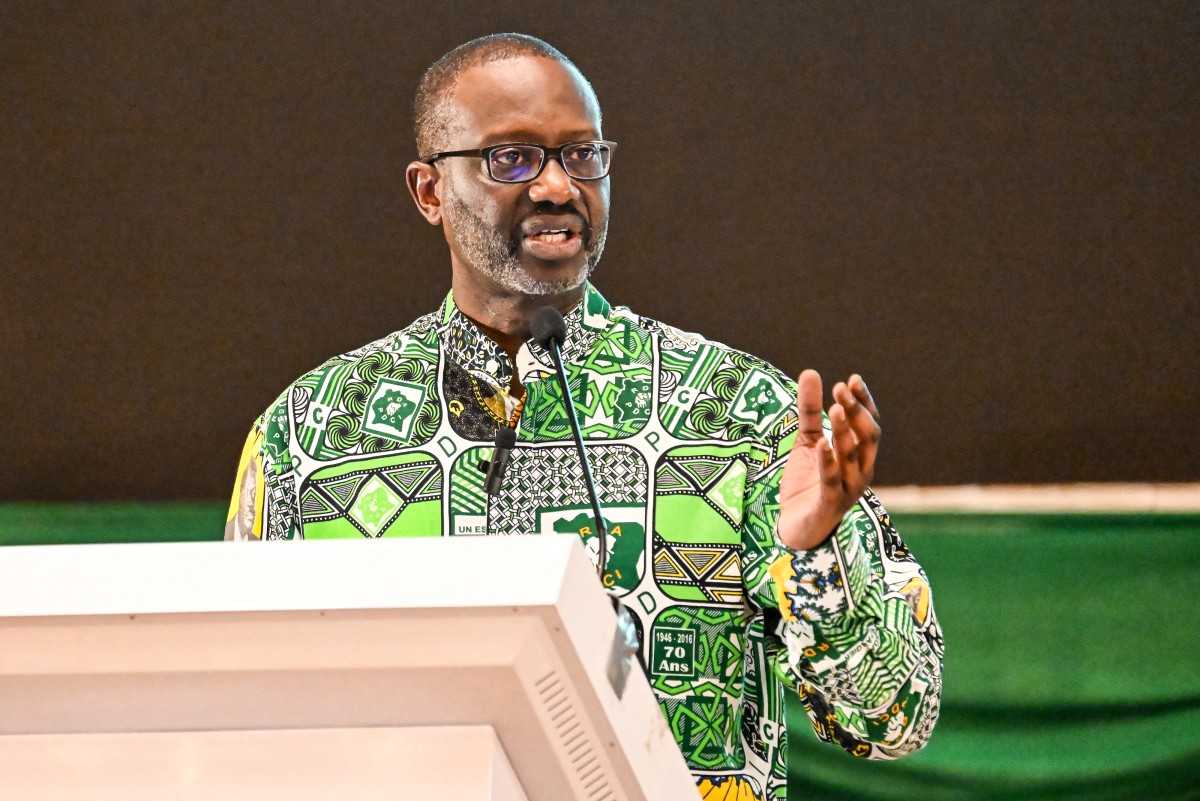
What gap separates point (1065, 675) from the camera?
2980 millimetres

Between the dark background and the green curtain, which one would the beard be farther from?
the green curtain

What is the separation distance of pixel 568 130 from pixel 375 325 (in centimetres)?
137

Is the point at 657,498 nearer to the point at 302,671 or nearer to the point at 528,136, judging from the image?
the point at 528,136

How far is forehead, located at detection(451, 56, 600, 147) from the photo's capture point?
1890 millimetres

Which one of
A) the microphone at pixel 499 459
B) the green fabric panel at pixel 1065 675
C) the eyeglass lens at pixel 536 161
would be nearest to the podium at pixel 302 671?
the microphone at pixel 499 459

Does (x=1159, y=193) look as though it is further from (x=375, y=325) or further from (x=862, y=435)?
(x=862, y=435)

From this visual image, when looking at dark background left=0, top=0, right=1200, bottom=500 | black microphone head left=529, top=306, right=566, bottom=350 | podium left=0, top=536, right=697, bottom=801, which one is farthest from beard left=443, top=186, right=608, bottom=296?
dark background left=0, top=0, right=1200, bottom=500

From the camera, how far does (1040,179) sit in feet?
10.1

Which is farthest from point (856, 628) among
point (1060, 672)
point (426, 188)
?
point (1060, 672)

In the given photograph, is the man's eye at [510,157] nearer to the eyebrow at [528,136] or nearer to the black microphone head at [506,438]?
the eyebrow at [528,136]

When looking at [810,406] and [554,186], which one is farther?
[554,186]

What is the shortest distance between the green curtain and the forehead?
4.72 ft

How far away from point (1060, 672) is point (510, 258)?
1.68 metres

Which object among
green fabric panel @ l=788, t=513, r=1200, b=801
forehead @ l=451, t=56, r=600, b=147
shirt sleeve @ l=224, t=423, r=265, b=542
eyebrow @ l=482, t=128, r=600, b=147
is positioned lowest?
green fabric panel @ l=788, t=513, r=1200, b=801
